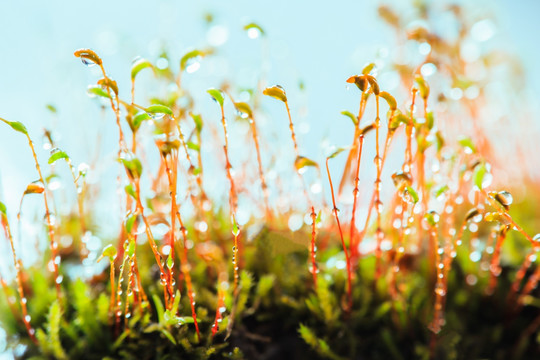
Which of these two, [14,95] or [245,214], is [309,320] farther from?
[14,95]

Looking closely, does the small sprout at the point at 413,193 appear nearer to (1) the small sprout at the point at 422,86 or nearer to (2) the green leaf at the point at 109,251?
(1) the small sprout at the point at 422,86

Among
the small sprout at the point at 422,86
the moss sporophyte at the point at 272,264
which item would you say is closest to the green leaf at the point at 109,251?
the moss sporophyte at the point at 272,264

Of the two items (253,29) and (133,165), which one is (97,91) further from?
(253,29)

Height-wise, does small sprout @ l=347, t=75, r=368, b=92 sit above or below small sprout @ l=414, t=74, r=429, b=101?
below

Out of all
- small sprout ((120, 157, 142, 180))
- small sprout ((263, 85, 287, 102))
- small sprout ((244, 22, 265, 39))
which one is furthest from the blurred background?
small sprout ((120, 157, 142, 180))

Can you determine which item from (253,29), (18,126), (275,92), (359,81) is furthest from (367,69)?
(18,126)

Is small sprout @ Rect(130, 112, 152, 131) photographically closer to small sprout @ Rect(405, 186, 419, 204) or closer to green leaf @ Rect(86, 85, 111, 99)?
green leaf @ Rect(86, 85, 111, 99)

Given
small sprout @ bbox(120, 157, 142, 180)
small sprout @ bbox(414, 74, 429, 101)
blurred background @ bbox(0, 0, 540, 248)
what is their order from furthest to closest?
blurred background @ bbox(0, 0, 540, 248), small sprout @ bbox(414, 74, 429, 101), small sprout @ bbox(120, 157, 142, 180)
